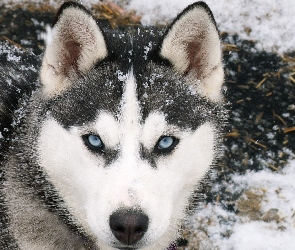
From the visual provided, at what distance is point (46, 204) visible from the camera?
3039 millimetres

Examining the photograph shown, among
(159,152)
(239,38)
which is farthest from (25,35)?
(159,152)

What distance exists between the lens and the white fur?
2.51 m

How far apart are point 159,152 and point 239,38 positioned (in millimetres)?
2527

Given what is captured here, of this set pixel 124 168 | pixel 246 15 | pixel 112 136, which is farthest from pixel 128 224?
pixel 246 15

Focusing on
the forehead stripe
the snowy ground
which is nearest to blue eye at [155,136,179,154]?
the forehead stripe

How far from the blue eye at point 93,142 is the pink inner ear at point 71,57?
0.43m

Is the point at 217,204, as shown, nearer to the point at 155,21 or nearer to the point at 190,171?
the point at 190,171

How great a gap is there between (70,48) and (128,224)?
1.03m

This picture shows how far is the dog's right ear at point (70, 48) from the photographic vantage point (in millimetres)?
2678

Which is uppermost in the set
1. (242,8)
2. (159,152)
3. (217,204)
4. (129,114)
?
(242,8)

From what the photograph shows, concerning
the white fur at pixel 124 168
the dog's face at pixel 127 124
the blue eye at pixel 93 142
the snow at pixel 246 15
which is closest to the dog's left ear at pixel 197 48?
the dog's face at pixel 127 124

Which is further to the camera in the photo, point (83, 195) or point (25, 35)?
point (25, 35)

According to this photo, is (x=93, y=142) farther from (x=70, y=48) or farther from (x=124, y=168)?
(x=70, y=48)

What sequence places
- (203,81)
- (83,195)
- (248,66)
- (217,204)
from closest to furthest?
(83,195), (203,81), (217,204), (248,66)
